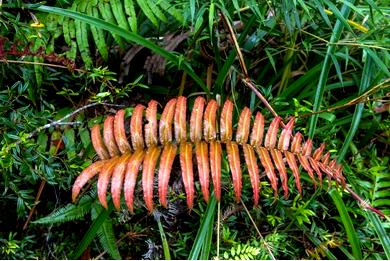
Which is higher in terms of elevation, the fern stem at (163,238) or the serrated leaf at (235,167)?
the serrated leaf at (235,167)

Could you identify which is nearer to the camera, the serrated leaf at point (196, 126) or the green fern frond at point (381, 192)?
the serrated leaf at point (196, 126)

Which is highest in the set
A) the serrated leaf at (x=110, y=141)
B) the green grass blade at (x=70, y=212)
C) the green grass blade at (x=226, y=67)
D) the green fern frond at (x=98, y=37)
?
the green fern frond at (x=98, y=37)

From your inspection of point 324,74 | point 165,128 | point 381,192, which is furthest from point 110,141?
point 381,192

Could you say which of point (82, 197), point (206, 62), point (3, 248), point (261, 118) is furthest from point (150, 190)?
point (206, 62)

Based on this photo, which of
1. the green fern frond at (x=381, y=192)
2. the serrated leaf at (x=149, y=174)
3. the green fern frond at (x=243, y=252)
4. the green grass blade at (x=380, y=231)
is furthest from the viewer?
the green fern frond at (x=381, y=192)

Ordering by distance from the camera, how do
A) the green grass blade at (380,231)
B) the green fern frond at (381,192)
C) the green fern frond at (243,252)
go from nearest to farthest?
1. the green fern frond at (243,252)
2. the green grass blade at (380,231)
3. the green fern frond at (381,192)

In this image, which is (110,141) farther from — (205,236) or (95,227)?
(205,236)

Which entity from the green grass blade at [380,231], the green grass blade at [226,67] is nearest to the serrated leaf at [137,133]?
the green grass blade at [226,67]

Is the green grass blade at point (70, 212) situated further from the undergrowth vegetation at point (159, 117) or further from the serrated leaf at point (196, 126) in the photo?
the serrated leaf at point (196, 126)
